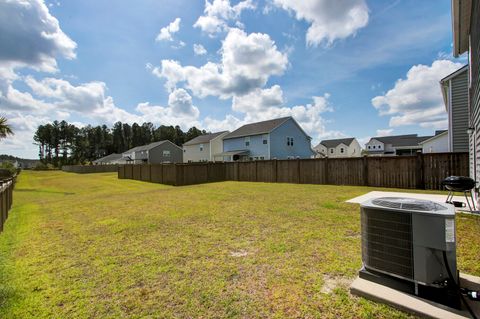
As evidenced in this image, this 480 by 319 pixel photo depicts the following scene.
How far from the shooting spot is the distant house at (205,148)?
35106mm

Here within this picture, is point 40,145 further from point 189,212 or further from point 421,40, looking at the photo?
point 421,40

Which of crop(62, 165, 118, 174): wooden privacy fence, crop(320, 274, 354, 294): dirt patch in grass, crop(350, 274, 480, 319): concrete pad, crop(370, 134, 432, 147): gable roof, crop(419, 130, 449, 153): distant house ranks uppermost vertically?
crop(370, 134, 432, 147): gable roof

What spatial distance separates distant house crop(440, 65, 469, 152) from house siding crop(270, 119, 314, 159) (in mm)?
17330

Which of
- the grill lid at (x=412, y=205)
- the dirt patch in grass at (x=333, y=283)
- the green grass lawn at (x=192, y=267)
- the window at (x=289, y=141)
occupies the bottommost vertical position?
the green grass lawn at (x=192, y=267)

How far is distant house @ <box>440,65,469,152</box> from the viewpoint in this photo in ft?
32.2

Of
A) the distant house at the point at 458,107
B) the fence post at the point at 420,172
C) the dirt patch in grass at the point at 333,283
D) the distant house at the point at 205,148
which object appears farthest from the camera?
the distant house at the point at 205,148

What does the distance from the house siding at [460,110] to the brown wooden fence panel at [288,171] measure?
312 inches

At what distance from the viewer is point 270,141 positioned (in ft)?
87.5

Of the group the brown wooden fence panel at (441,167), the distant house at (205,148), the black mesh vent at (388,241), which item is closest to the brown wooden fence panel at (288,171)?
the brown wooden fence panel at (441,167)

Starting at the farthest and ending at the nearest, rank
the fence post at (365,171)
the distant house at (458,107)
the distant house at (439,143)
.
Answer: the distant house at (439,143), the fence post at (365,171), the distant house at (458,107)

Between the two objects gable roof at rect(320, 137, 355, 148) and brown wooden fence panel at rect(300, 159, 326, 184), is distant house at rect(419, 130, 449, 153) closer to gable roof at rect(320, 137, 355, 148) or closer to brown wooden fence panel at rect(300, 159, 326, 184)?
brown wooden fence panel at rect(300, 159, 326, 184)

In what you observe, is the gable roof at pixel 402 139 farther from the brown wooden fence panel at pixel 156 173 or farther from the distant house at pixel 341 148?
the brown wooden fence panel at pixel 156 173

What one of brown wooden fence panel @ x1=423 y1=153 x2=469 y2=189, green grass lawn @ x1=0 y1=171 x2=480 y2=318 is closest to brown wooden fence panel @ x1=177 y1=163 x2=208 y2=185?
green grass lawn @ x1=0 y1=171 x2=480 y2=318

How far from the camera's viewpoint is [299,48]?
45.7 feet
